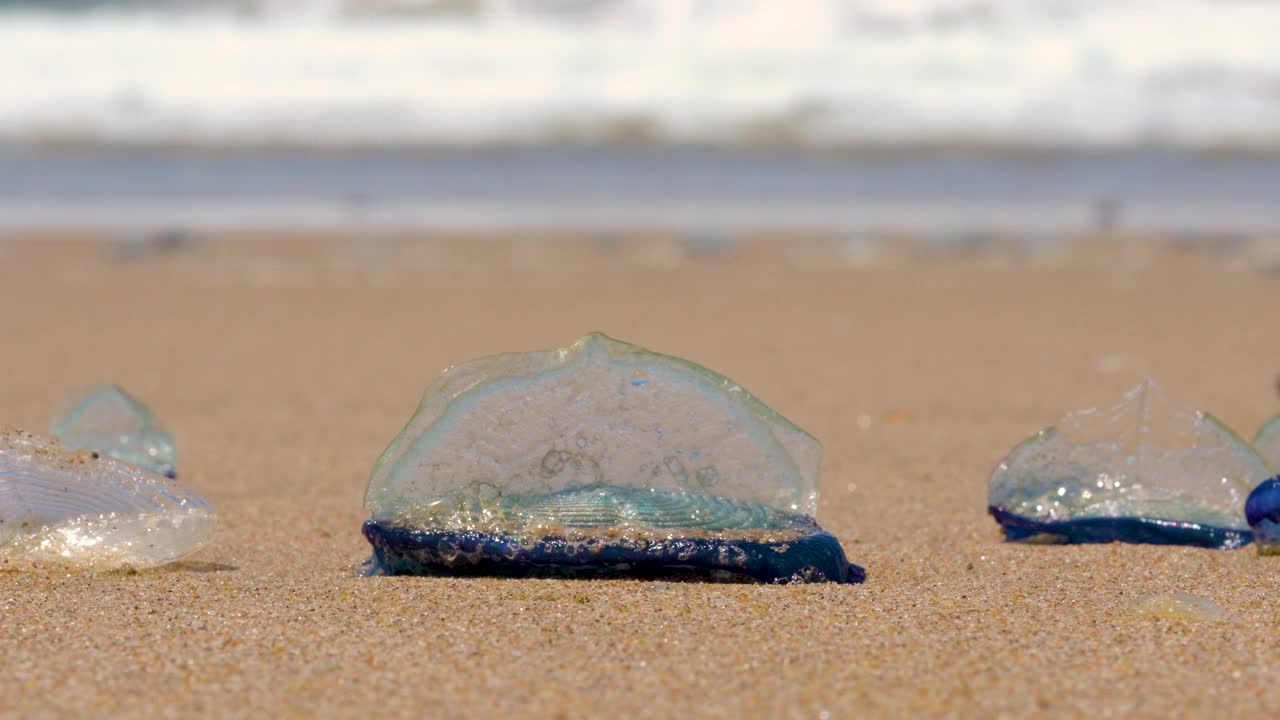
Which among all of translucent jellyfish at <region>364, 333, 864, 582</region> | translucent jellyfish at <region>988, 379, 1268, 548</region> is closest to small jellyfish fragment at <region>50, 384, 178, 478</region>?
translucent jellyfish at <region>364, 333, 864, 582</region>

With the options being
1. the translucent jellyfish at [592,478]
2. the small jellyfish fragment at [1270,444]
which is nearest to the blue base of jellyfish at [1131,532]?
the small jellyfish fragment at [1270,444]

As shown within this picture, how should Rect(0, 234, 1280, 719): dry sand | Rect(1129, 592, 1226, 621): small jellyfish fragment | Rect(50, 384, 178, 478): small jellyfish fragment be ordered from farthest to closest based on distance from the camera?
Rect(50, 384, 178, 478): small jellyfish fragment < Rect(1129, 592, 1226, 621): small jellyfish fragment < Rect(0, 234, 1280, 719): dry sand

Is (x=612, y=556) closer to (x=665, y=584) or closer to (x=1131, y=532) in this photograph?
(x=665, y=584)

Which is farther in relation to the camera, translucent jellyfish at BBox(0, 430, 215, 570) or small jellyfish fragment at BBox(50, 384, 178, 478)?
small jellyfish fragment at BBox(50, 384, 178, 478)

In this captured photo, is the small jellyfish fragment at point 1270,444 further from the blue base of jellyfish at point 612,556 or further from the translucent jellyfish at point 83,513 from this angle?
the translucent jellyfish at point 83,513

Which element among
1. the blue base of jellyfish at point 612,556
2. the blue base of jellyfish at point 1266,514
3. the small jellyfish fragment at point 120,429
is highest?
the blue base of jellyfish at point 1266,514

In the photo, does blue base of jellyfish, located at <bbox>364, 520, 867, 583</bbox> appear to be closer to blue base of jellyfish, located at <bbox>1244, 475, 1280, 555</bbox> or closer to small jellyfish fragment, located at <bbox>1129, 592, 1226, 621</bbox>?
small jellyfish fragment, located at <bbox>1129, 592, 1226, 621</bbox>
